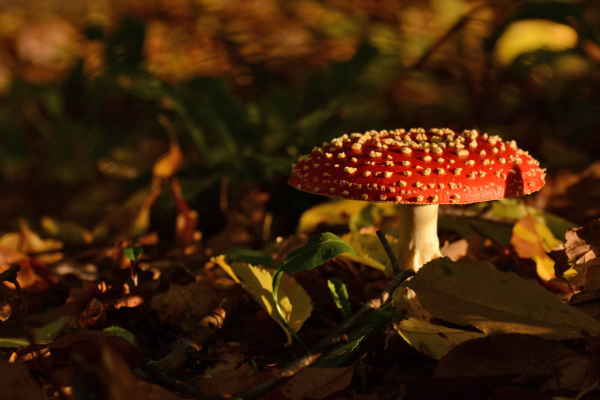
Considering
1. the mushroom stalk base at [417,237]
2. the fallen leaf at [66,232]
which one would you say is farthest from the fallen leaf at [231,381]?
the fallen leaf at [66,232]

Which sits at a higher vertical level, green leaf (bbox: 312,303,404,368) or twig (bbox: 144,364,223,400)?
twig (bbox: 144,364,223,400)

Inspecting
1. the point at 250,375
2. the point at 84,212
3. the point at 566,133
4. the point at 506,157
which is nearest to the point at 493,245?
the point at 506,157

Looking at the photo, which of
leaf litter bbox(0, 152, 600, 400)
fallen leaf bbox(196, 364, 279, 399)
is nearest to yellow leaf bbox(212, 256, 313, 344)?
leaf litter bbox(0, 152, 600, 400)

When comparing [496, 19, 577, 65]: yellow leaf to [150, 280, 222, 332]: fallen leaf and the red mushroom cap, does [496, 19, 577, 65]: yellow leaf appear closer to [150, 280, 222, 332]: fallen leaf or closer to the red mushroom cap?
the red mushroom cap

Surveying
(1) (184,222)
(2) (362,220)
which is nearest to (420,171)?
(2) (362,220)

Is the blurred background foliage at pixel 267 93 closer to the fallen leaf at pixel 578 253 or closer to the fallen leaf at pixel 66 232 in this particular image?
the fallen leaf at pixel 66 232

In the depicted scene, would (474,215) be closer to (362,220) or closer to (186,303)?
(362,220)

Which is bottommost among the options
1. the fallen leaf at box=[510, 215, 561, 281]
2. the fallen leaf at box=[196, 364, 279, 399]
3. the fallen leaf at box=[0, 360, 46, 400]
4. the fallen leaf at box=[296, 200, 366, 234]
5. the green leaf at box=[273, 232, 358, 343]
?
the fallen leaf at box=[296, 200, 366, 234]
